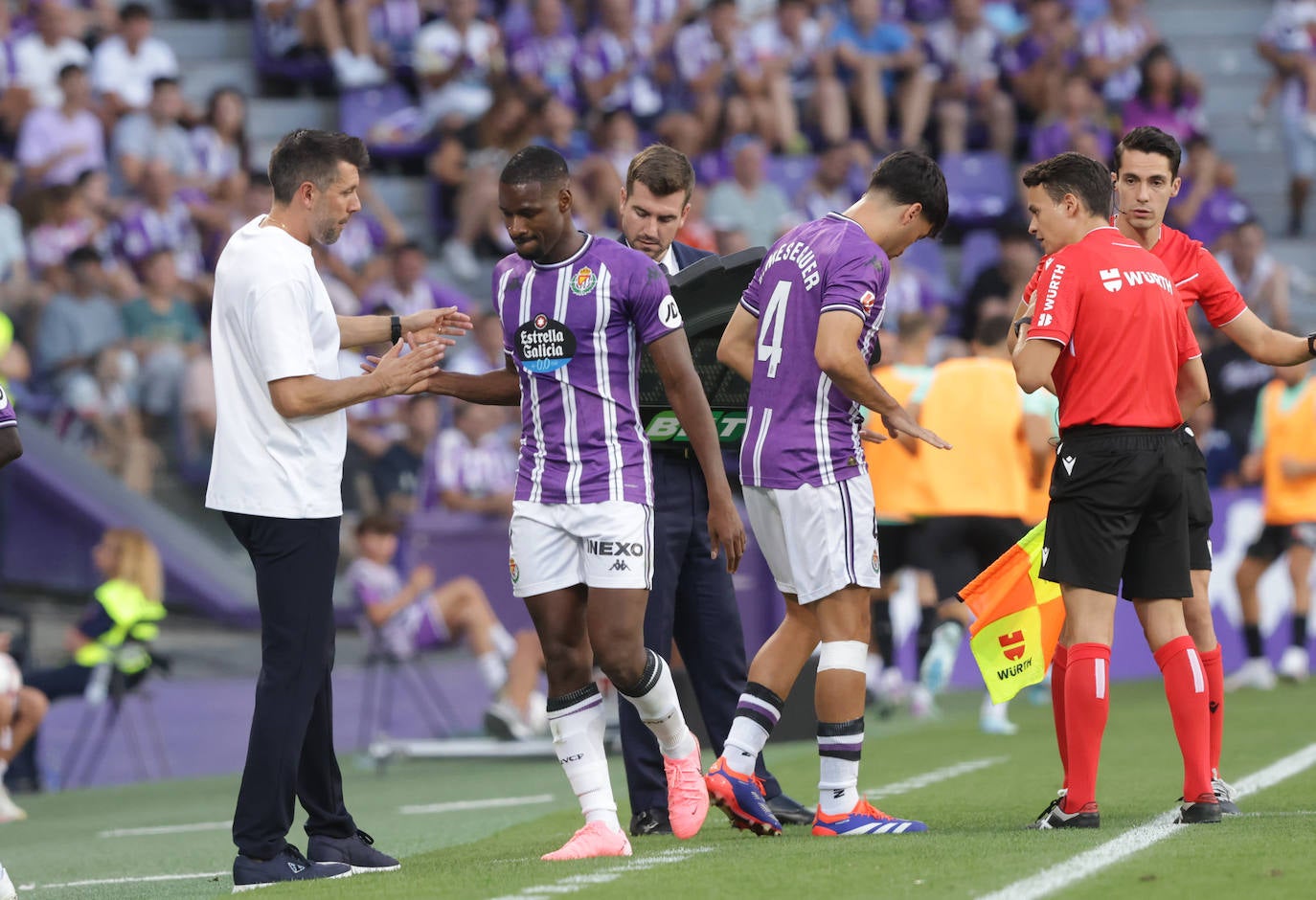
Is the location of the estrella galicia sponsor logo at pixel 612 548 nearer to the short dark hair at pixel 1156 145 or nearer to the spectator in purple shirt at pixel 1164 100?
the short dark hair at pixel 1156 145

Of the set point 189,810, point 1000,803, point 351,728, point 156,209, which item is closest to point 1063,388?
point 1000,803

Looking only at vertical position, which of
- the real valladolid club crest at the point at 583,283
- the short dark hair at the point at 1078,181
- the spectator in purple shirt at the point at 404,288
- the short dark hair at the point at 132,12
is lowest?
the real valladolid club crest at the point at 583,283

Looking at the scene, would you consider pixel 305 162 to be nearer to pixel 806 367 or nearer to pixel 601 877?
pixel 806 367

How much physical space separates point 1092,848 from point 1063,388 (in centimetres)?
149

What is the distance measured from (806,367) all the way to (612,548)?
0.91m

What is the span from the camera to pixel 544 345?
5.89 metres

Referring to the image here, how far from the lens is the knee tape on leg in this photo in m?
6.18

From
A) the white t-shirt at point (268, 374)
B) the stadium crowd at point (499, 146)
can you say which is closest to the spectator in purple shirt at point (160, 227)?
the stadium crowd at point (499, 146)

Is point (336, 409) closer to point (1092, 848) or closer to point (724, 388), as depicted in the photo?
point (724, 388)

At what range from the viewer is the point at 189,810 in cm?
941

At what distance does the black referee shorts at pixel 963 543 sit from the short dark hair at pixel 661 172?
5.67 metres

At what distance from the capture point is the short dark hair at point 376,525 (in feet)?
39.9

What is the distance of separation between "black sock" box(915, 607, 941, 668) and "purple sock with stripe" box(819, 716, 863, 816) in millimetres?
6424

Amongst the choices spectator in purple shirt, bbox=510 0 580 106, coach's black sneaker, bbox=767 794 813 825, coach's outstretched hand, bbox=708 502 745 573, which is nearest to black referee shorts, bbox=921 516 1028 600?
coach's black sneaker, bbox=767 794 813 825
